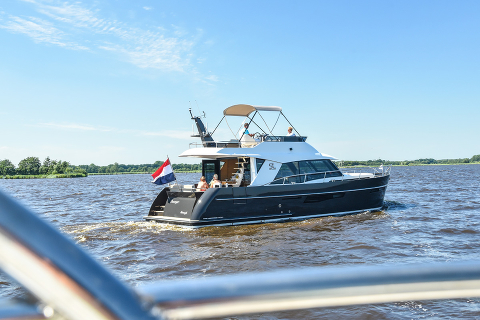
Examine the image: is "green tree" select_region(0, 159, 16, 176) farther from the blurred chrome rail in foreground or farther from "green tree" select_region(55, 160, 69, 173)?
the blurred chrome rail in foreground

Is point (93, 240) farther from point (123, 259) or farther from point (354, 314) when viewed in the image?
point (354, 314)

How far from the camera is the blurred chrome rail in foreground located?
0.60m

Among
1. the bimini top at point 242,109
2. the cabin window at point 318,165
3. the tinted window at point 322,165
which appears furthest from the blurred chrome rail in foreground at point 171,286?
the bimini top at point 242,109

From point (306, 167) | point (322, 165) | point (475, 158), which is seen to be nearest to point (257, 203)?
point (306, 167)

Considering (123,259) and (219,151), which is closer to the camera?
(123,259)

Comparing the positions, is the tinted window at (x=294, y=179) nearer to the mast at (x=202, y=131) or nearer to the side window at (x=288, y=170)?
the side window at (x=288, y=170)

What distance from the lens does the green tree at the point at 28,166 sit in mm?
99000

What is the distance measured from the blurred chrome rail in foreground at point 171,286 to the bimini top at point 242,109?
13484 mm

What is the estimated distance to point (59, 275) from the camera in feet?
2.03

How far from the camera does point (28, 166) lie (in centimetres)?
9906

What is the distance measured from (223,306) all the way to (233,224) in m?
11.4

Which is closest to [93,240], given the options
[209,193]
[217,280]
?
[209,193]

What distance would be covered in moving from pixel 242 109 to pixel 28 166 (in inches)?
4063

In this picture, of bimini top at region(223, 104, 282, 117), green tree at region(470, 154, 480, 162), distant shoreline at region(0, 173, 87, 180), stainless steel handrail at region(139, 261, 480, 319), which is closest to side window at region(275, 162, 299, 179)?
bimini top at region(223, 104, 282, 117)
